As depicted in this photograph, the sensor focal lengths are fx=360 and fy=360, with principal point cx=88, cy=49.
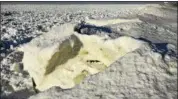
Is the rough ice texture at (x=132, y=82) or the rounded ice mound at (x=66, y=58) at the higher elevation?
the rough ice texture at (x=132, y=82)

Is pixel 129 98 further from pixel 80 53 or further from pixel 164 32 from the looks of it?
pixel 164 32

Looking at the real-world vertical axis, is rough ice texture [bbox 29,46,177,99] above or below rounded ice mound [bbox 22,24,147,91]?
above

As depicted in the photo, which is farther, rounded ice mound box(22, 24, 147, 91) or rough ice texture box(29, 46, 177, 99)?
rounded ice mound box(22, 24, 147, 91)

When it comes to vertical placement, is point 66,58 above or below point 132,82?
below

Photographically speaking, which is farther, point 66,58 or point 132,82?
point 66,58

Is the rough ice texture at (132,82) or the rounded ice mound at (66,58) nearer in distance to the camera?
the rough ice texture at (132,82)
